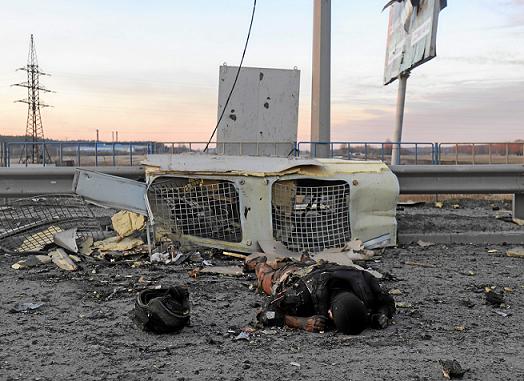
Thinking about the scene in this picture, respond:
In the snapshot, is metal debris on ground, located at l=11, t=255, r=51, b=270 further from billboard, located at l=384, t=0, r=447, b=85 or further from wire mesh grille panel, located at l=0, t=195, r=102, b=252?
billboard, located at l=384, t=0, r=447, b=85

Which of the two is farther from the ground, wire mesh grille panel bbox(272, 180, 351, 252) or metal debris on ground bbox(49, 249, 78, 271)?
wire mesh grille panel bbox(272, 180, 351, 252)

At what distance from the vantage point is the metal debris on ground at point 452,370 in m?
2.95

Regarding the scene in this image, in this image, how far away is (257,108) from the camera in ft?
34.5

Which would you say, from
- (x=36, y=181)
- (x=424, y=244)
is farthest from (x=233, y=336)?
(x=36, y=181)

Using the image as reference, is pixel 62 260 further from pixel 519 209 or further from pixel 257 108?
pixel 519 209

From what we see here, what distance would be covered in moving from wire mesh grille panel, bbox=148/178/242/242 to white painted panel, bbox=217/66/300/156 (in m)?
3.94

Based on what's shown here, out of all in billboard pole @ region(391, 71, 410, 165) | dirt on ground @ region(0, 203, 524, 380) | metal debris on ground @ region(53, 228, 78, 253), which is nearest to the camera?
dirt on ground @ region(0, 203, 524, 380)

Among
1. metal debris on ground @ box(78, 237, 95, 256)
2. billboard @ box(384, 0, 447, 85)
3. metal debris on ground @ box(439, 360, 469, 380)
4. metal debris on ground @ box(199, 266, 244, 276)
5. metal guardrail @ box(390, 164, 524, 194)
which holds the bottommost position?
metal debris on ground @ box(199, 266, 244, 276)

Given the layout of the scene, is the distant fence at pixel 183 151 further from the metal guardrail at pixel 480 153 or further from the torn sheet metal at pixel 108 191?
the torn sheet metal at pixel 108 191

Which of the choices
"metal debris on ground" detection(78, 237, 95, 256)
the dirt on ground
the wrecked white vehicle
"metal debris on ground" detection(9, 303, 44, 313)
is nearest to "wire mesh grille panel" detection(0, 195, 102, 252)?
"metal debris on ground" detection(78, 237, 95, 256)

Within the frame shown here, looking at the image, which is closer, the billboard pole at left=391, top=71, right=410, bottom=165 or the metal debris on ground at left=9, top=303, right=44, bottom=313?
the metal debris on ground at left=9, top=303, right=44, bottom=313

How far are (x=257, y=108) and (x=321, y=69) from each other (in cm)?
290

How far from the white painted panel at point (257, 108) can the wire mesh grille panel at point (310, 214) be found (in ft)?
13.2

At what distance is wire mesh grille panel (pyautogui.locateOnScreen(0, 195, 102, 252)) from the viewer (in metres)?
6.64
